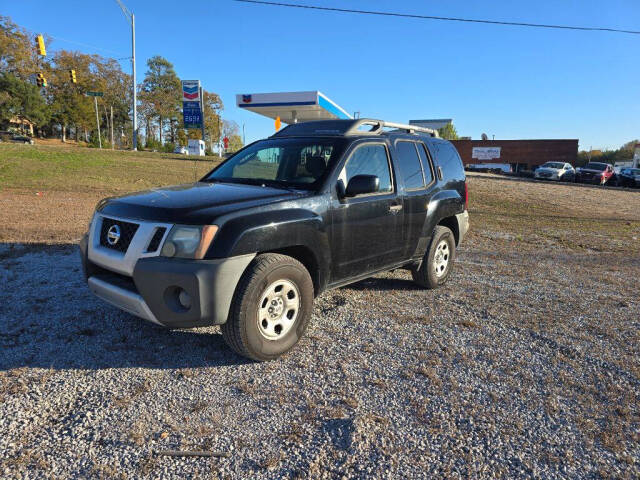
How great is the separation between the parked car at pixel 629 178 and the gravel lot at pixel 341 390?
29.2 m

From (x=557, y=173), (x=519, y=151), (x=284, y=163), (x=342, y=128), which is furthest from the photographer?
(x=519, y=151)

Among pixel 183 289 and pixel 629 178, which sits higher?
pixel 629 178

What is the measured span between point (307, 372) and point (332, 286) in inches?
36.4

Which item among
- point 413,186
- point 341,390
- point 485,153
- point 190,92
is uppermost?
point 190,92

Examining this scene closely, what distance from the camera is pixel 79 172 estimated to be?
1720 cm

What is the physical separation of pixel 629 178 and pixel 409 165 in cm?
3111

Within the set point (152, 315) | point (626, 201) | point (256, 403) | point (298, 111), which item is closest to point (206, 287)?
point (152, 315)

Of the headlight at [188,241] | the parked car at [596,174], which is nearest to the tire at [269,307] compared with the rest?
the headlight at [188,241]

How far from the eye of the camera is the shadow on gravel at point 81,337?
3.28m

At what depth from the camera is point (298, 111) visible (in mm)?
31250

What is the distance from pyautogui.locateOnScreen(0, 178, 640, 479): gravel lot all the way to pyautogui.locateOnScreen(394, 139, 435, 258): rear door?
79 cm

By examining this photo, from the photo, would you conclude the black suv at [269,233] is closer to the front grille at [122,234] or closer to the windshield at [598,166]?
the front grille at [122,234]

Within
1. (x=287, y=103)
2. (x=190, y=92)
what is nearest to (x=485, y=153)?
(x=287, y=103)

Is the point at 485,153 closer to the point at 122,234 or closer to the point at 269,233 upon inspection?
the point at 269,233
